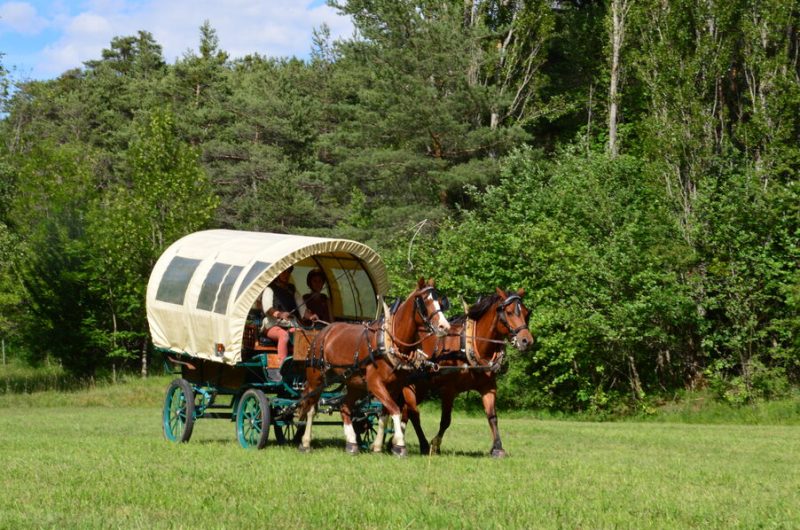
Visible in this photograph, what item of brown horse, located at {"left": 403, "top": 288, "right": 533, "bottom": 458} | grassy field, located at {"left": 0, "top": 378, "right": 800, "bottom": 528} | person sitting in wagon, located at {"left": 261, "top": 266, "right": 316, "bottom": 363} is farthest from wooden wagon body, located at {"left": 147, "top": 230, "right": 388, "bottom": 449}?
brown horse, located at {"left": 403, "top": 288, "right": 533, "bottom": 458}

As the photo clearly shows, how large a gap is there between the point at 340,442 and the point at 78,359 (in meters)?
30.5

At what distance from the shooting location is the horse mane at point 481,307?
14664mm

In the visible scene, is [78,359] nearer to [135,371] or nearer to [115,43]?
[135,371]

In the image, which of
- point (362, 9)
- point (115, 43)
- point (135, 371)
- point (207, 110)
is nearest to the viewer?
point (362, 9)

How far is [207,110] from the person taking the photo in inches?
2397

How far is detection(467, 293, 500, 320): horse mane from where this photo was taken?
14.7m

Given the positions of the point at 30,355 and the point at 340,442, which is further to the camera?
the point at 30,355

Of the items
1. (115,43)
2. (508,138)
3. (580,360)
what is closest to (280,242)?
(580,360)

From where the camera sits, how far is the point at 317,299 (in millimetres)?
17078

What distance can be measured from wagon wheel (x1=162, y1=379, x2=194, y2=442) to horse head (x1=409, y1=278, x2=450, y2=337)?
4.40 m

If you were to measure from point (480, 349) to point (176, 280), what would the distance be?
16.6 ft

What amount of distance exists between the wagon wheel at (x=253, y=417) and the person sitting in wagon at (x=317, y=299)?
5.40ft

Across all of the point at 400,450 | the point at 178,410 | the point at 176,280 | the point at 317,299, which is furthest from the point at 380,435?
the point at 176,280

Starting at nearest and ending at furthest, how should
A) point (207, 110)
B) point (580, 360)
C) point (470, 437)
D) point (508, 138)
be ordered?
1. point (470, 437)
2. point (580, 360)
3. point (508, 138)
4. point (207, 110)
